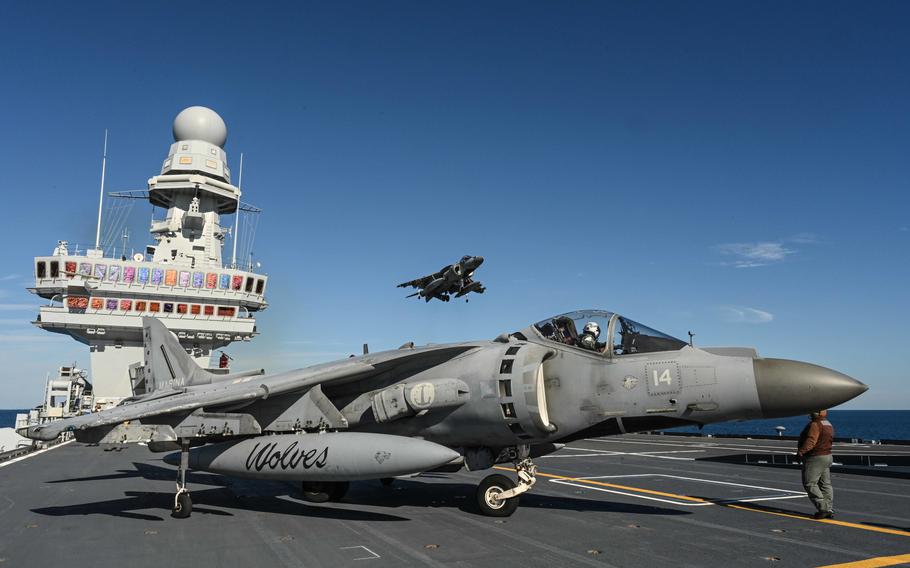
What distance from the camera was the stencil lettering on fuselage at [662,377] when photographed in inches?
346

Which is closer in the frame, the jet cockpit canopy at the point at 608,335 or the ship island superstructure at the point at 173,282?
the jet cockpit canopy at the point at 608,335

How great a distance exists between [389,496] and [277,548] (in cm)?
466

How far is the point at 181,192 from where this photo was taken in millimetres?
46625

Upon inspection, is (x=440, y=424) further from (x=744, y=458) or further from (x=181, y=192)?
(x=181, y=192)

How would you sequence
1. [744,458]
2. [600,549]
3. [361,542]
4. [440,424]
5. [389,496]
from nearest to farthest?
[600,549], [361,542], [440,424], [389,496], [744,458]

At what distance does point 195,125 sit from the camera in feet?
152

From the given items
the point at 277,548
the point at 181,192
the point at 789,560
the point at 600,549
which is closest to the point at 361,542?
the point at 277,548

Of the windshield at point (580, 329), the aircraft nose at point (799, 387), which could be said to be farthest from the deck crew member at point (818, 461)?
the windshield at point (580, 329)

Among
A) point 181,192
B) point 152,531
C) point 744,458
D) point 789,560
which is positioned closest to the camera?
point 789,560

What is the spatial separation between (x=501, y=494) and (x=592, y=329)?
3141 mm

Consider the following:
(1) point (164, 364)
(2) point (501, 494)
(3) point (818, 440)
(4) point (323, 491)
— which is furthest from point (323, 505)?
(3) point (818, 440)

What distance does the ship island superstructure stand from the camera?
41438 mm

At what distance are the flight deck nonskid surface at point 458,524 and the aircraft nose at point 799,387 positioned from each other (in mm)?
1720

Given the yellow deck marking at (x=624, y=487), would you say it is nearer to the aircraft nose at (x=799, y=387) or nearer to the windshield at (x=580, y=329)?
the aircraft nose at (x=799, y=387)
